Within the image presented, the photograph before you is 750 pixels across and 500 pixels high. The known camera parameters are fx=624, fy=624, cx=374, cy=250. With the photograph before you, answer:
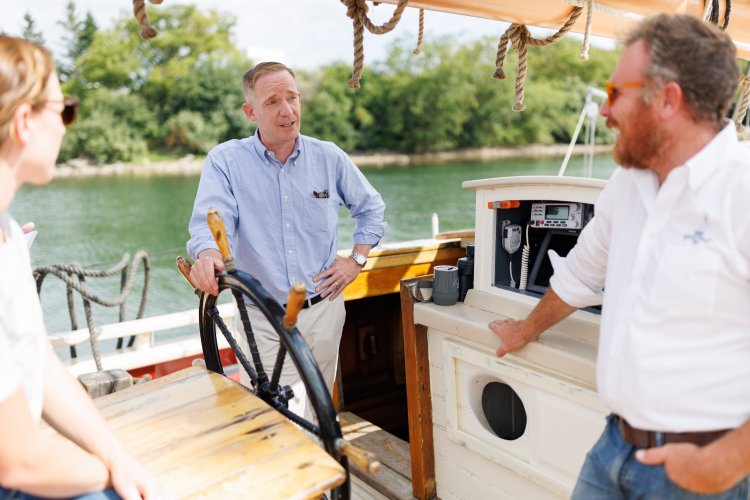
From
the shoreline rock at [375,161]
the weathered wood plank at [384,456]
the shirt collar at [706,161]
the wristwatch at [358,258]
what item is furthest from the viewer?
the shoreline rock at [375,161]

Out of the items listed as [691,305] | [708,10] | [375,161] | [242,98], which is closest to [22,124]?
[691,305]

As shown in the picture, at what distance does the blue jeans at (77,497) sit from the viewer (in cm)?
96

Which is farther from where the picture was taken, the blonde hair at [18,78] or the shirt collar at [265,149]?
the shirt collar at [265,149]

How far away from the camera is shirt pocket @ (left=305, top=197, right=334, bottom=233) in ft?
7.36

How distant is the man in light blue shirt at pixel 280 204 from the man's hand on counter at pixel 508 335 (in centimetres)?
64

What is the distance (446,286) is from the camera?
213cm

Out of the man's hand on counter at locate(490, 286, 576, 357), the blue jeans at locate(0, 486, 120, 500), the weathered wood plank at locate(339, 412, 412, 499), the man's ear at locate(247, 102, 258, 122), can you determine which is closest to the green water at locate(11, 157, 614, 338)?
the weathered wood plank at locate(339, 412, 412, 499)

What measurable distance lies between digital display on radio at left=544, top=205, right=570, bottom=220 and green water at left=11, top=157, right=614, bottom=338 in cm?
1067

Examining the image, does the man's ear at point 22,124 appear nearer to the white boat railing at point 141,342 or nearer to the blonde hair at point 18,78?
the blonde hair at point 18,78

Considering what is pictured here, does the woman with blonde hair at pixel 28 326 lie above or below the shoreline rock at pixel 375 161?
above

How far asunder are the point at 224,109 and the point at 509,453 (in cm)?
3364

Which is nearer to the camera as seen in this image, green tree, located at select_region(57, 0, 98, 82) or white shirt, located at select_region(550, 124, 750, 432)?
white shirt, located at select_region(550, 124, 750, 432)

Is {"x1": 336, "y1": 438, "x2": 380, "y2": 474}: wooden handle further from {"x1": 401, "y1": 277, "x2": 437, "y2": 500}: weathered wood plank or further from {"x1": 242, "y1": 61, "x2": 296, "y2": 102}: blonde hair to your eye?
{"x1": 242, "y1": 61, "x2": 296, "y2": 102}: blonde hair

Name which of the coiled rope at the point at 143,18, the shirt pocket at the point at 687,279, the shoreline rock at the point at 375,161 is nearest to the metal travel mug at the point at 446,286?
the shirt pocket at the point at 687,279
